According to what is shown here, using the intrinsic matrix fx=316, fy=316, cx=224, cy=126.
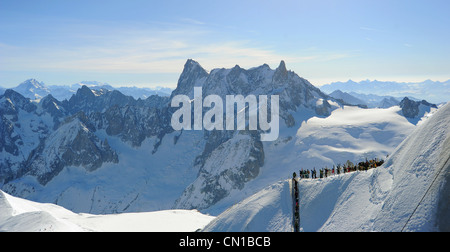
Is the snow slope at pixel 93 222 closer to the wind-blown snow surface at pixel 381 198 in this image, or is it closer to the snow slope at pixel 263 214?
the snow slope at pixel 263 214

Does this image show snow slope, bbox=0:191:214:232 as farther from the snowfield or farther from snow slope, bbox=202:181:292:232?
snow slope, bbox=202:181:292:232

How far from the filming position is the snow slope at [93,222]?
4997 cm

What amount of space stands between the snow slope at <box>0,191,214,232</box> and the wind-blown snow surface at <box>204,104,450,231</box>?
26364 millimetres

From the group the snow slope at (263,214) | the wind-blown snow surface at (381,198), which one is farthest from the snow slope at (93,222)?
the wind-blown snow surface at (381,198)

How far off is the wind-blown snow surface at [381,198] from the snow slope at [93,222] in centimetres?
2636

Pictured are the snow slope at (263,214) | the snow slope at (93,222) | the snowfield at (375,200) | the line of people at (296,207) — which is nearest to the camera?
the snowfield at (375,200)

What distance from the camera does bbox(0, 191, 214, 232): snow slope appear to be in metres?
50.0

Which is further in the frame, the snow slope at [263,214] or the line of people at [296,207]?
the snow slope at [263,214]

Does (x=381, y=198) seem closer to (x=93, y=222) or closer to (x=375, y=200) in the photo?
(x=375, y=200)

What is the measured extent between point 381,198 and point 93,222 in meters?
62.1

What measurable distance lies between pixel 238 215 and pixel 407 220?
20.5 m

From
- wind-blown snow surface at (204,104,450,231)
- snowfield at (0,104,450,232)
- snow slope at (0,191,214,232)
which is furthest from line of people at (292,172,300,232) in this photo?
snow slope at (0,191,214,232)
